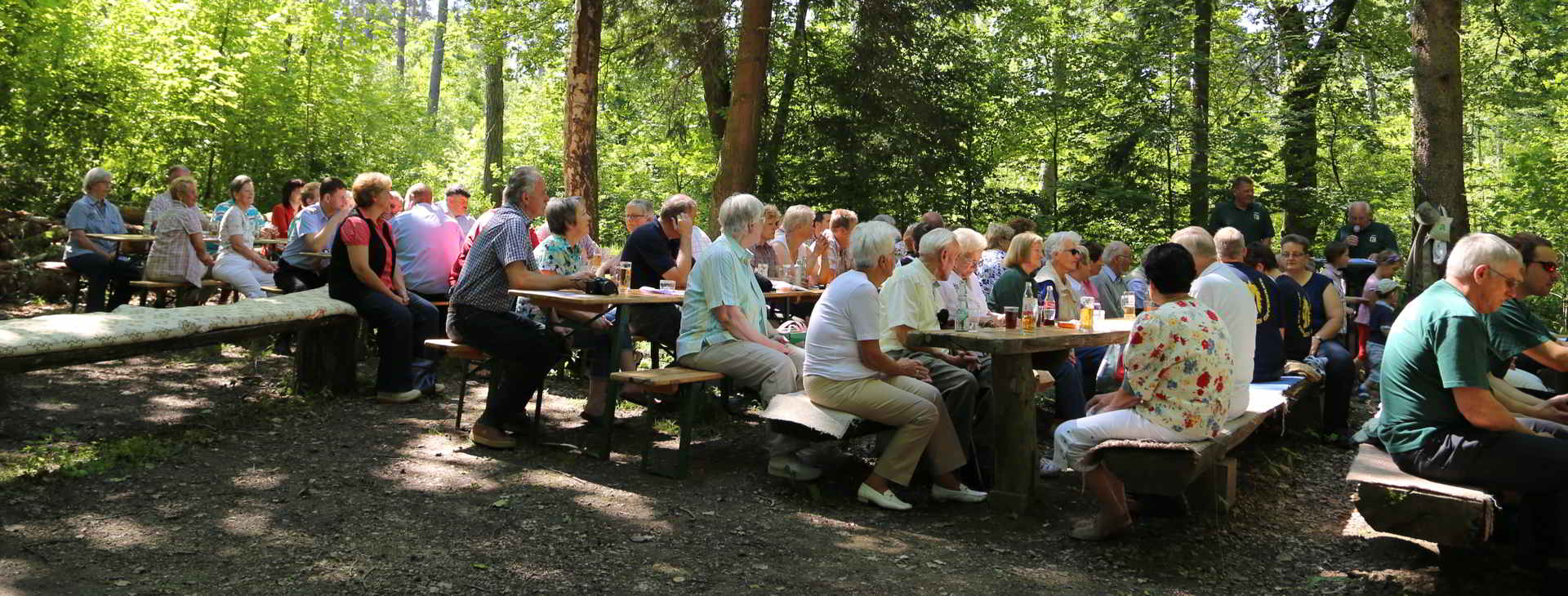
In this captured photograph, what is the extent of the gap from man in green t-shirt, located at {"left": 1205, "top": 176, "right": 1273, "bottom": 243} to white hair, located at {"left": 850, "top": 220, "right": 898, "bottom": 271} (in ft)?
26.2

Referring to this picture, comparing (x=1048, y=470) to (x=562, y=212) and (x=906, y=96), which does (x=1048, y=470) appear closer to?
(x=562, y=212)

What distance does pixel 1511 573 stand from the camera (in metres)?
4.09

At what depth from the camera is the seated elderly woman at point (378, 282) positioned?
21.5ft

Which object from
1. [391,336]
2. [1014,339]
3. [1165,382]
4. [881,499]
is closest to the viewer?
[1165,382]

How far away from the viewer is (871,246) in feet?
16.3

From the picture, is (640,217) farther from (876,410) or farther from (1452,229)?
(1452,229)

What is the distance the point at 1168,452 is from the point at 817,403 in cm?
157

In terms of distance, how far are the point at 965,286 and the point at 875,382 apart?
4.94 feet

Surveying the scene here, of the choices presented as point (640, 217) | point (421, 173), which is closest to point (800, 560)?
point (640, 217)

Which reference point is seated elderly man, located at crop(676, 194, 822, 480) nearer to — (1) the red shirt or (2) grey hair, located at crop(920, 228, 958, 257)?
(2) grey hair, located at crop(920, 228, 958, 257)

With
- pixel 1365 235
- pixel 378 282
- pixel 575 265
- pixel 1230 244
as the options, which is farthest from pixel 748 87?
pixel 1365 235

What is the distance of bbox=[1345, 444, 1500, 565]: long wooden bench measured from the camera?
3578 millimetres

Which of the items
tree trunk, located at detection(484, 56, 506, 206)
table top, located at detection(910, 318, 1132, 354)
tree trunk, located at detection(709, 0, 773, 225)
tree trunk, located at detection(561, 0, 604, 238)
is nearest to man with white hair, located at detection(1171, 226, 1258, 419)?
table top, located at detection(910, 318, 1132, 354)

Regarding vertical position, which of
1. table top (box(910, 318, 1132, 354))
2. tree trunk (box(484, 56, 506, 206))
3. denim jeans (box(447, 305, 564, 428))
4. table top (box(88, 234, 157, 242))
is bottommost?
denim jeans (box(447, 305, 564, 428))
